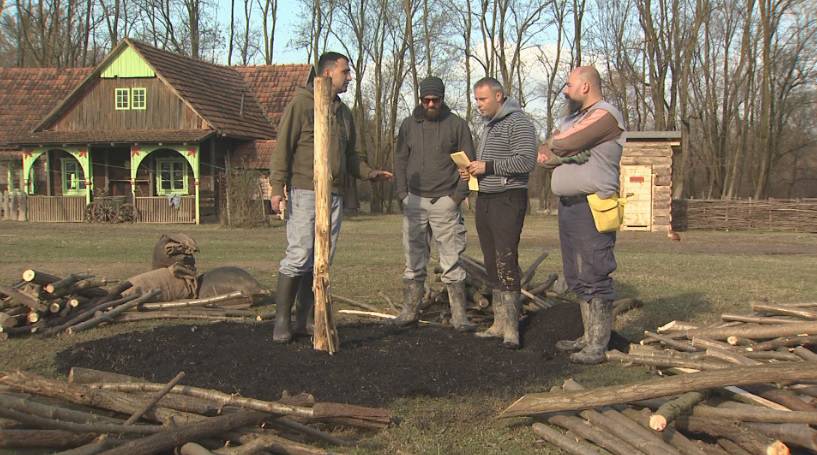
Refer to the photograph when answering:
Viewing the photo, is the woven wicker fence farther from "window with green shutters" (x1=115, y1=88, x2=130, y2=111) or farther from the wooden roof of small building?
"window with green shutters" (x1=115, y1=88, x2=130, y2=111)

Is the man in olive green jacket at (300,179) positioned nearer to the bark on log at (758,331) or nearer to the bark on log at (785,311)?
the bark on log at (758,331)

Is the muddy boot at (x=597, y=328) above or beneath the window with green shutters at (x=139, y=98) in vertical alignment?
Answer: beneath

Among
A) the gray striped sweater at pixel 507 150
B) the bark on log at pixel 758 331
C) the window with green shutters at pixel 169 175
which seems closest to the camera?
the bark on log at pixel 758 331

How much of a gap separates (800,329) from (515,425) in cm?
242

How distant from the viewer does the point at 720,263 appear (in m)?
13.6

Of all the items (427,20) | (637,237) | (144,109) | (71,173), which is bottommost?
(637,237)

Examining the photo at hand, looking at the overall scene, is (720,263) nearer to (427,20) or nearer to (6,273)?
(6,273)

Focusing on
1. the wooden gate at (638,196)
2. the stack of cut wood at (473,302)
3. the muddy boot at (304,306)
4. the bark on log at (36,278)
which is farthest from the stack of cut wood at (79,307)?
the wooden gate at (638,196)

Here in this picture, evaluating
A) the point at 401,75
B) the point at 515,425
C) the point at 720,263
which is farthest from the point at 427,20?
the point at 515,425

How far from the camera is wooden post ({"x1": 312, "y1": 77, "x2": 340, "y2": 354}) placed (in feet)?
17.7

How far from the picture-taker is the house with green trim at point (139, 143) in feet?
91.5

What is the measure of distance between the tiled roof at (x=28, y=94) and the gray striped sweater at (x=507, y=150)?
1182 inches

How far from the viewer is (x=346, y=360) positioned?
518 cm

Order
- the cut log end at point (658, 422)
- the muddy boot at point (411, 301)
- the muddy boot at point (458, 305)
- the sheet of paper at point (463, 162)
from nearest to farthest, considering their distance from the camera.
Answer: the cut log end at point (658, 422), the sheet of paper at point (463, 162), the muddy boot at point (458, 305), the muddy boot at point (411, 301)
